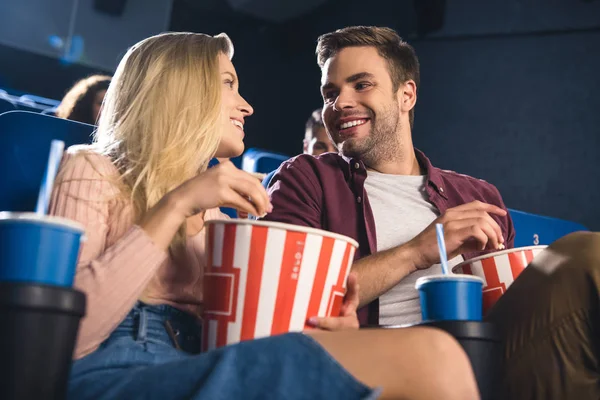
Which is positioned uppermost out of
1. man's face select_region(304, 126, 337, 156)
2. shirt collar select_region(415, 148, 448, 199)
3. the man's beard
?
man's face select_region(304, 126, 337, 156)

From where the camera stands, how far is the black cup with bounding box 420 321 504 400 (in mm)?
938

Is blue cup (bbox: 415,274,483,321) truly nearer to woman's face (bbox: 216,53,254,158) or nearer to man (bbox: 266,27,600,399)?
man (bbox: 266,27,600,399)

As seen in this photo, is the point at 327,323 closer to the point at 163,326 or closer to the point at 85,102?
the point at 163,326

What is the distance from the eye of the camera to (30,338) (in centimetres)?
73

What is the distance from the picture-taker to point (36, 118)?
1472mm

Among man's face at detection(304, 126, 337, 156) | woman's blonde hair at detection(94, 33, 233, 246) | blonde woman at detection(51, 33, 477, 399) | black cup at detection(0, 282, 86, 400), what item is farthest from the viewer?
man's face at detection(304, 126, 337, 156)

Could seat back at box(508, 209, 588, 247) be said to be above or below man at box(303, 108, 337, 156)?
below

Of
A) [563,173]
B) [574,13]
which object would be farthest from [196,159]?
[574,13]

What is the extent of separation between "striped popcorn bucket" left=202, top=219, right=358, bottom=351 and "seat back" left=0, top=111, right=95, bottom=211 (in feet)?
1.97

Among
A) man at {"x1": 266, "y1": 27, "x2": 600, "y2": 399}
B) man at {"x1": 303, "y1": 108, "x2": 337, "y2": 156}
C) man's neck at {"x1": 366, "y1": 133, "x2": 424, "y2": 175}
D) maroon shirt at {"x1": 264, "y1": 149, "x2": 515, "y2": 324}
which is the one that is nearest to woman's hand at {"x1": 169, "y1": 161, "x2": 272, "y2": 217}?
man at {"x1": 266, "y1": 27, "x2": 600, "y2": 399}

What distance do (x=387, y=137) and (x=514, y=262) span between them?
67 centimetres

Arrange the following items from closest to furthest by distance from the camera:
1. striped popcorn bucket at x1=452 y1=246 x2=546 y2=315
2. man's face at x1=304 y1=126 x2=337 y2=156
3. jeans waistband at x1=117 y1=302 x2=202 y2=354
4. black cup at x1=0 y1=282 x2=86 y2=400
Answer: black cup at x1=0 y1=282 x2=86 y2=400 < jeans waistband at x1=117 y1=302 x2=202 y2=354 < striped popcorn bucket at x1=452 y1=246 x2=546 y2=315 < man's face at x1=304 y1=126 x2=337 y2=156

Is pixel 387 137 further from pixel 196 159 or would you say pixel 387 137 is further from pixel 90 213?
pixel 90 213

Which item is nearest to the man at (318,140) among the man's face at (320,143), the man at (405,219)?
the man's face at (320,143)
